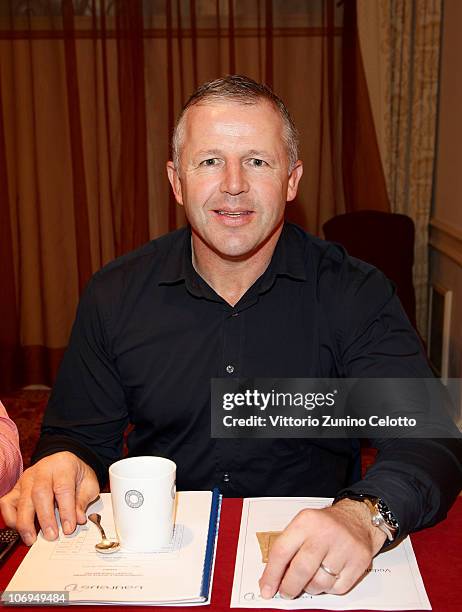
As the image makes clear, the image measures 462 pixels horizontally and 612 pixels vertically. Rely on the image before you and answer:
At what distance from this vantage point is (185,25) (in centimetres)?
403

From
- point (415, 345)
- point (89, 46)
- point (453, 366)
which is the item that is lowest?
point (453, 366)

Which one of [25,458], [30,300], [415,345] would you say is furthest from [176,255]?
[30,300]

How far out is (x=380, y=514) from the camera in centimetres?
114

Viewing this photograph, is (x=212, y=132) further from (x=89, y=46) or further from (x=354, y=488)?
(x=89, y=46)

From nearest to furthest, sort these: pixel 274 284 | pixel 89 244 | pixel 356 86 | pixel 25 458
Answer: pixel 274 284
pixel 25 458
pixel 356 86
pixel 89 244

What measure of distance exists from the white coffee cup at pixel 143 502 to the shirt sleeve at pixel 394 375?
1.00 ft

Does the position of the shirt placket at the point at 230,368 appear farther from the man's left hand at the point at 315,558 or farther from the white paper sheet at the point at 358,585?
the man's left hand at the point at 315,558

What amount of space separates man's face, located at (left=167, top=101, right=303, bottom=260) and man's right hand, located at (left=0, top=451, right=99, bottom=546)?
0.58 meters

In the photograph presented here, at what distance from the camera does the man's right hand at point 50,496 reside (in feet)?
3.89

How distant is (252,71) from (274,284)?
268 cm

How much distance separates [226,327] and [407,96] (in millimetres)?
2818

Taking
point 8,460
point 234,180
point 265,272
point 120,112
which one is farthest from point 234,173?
point 120,112

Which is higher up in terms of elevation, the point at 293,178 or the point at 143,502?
the point at 293,178

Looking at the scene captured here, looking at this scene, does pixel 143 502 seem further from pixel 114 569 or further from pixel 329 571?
pixel 329 571
